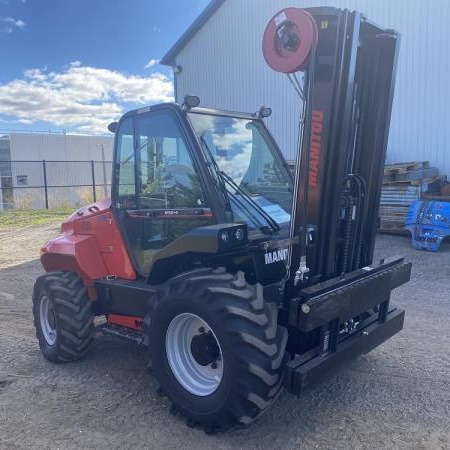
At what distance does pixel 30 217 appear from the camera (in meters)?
17.6

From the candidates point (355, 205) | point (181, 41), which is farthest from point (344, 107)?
point (181, 41)

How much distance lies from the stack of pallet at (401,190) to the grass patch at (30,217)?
411 inches

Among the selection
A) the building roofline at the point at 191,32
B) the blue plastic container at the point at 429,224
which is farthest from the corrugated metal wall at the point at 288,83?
the blue plastic container at the point at 429,224

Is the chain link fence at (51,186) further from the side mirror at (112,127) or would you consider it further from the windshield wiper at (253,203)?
the windshield wiper at (253,203)

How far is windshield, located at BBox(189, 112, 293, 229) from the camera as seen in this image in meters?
4.02

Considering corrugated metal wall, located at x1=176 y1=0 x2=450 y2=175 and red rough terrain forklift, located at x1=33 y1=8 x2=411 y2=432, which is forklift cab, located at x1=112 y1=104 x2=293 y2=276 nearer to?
red rough terrain forklift, located at x1=33 y1=8 x2=411 y2=432

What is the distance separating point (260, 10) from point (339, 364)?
1447cm

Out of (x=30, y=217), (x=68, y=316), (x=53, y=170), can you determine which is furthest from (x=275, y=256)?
(x=53, y=170)

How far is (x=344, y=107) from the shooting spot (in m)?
3.38

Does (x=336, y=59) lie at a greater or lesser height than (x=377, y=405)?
greater

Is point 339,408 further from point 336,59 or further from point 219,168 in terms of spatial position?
point 336,59

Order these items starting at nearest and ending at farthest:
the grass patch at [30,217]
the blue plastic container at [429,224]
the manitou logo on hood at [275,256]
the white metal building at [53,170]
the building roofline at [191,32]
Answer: the manitou logo on hood at [275,256] → the blue plastic container at [429,224] → the grass patch at [30,217] → the building roofline at [191,32] → the white metal building at [53,170]

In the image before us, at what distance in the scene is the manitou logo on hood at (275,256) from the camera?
146 inches

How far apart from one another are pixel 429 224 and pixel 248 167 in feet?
22.1
